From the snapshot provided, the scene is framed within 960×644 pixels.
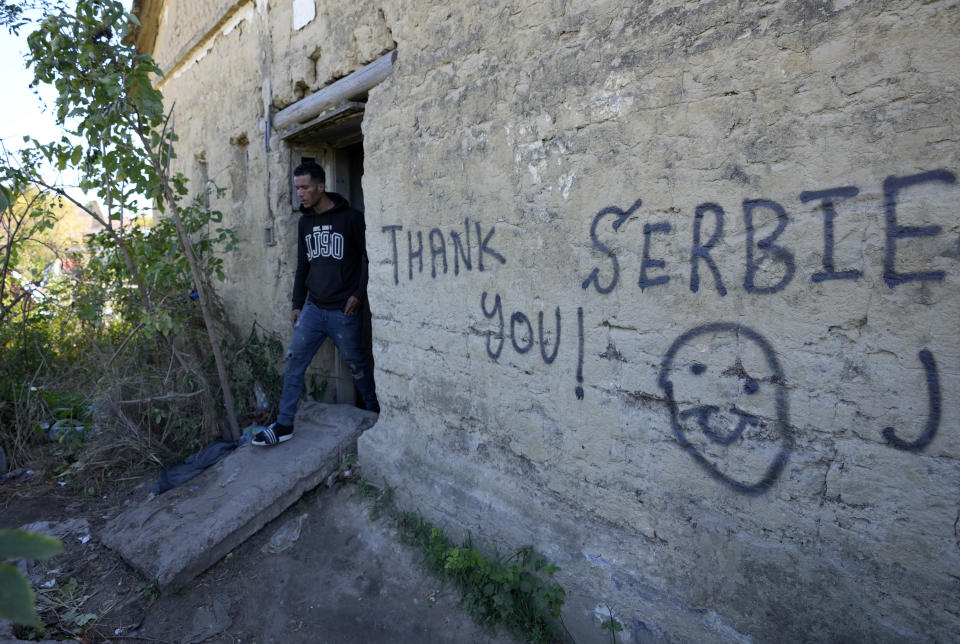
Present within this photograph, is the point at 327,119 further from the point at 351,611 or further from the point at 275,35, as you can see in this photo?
the point at 351,611

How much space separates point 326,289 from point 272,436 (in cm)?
104

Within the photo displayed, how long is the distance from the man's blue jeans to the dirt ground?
0.68 m

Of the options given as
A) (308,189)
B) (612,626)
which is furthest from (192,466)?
(612,626)

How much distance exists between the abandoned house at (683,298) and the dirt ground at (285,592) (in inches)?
13.7

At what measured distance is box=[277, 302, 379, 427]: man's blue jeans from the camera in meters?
3.87

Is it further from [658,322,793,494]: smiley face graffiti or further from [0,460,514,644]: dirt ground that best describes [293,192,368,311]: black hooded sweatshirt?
[658,322,793,494]: smiley face graffiti

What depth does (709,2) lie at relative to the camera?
1910 mm

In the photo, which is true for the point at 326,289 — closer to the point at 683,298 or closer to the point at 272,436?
the point at 272,436

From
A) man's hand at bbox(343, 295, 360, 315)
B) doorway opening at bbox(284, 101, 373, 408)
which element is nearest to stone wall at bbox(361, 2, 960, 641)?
man's hand at bbox(343, 295, 360, 315)

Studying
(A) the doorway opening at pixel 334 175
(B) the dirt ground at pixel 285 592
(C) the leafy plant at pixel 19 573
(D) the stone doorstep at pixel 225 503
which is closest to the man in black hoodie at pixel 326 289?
(D) the stone doorstep at pixel 225 503

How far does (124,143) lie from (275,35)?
1.44 m

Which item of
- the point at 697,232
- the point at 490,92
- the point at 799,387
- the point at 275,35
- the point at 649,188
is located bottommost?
the point at 799,387

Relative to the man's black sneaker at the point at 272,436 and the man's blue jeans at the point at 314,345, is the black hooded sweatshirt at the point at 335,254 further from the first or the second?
the man's black sneaker at the point at 272,436

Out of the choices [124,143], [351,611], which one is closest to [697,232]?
[351,611]
